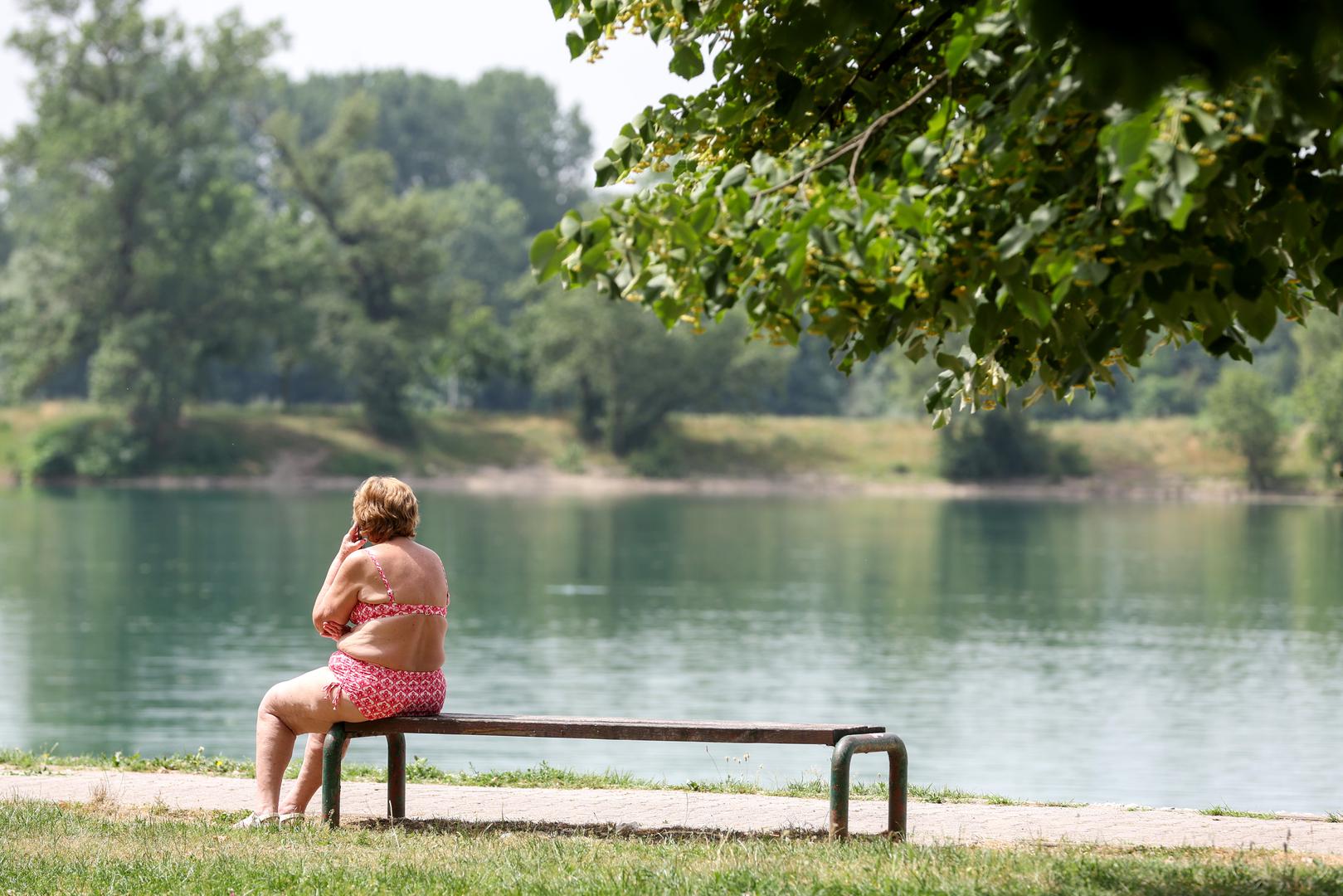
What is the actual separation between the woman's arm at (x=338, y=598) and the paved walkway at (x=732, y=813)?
107cm

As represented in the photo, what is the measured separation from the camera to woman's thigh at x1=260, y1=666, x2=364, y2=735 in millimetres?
7605

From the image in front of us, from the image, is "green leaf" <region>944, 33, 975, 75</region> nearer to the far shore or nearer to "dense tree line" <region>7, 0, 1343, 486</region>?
"dense tree line" <region>7, 0, 1343, 486</region>

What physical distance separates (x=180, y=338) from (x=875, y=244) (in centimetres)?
6592

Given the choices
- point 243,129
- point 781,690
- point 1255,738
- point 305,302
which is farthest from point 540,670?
point 243,129

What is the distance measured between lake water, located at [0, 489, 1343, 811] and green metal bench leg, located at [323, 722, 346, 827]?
2.44 metres

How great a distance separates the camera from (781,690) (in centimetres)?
2247

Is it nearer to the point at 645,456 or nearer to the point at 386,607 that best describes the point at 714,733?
the point at 386,607

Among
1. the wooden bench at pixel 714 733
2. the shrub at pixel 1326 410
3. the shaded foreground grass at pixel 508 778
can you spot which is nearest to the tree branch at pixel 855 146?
the wooden bench at pixel 714 733

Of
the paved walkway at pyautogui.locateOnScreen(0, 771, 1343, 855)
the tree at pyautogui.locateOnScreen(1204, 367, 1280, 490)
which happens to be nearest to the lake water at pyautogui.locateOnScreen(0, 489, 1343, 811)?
the paved walkway at pyautogui.locateOnScreen(0, 771, 1343, 855)

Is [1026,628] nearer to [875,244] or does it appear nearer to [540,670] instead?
[540,670]

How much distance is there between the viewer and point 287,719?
25.3 feet

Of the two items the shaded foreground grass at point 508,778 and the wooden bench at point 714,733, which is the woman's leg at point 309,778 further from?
the shaded foreground grass at point 508,778

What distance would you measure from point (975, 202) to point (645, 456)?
240ft

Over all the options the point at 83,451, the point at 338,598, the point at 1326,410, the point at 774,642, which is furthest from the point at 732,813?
the point at 1326,410
